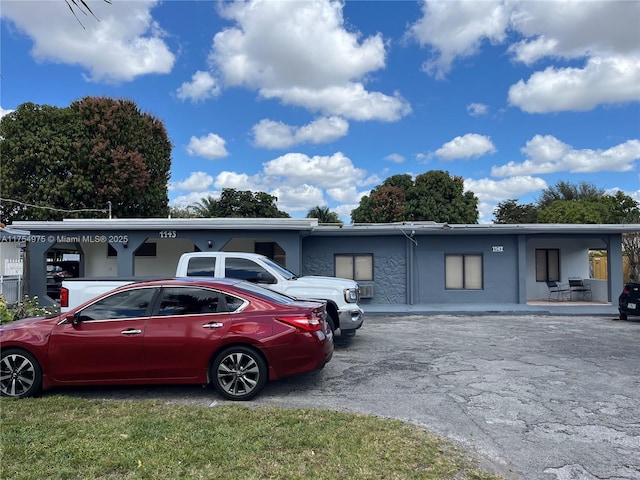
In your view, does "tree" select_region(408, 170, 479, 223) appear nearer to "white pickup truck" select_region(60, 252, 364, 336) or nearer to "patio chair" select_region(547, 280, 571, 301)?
"patio chair" select_region(547, 280, 571, 301)

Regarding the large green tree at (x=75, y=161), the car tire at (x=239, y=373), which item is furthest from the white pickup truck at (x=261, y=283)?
the large green tree at (x=75, y=161)

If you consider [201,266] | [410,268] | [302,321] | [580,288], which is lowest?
[580,288]

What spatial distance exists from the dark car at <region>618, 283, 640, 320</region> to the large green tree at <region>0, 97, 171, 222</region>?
22.9 meters

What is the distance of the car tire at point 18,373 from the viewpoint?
18.5 feet

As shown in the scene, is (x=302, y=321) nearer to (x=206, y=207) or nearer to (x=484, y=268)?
(x=484, y=268)

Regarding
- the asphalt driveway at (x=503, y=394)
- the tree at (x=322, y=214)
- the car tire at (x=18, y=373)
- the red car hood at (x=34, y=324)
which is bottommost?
the asphalt driveway at (x=503, y=394)

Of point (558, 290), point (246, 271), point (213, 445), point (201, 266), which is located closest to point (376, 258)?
point (558, 290)

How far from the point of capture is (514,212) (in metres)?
45.8

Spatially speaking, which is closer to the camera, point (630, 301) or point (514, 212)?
point (630, 301)

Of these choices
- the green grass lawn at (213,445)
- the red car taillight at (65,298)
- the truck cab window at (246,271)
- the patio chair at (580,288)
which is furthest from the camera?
the patio chair at (580,288)

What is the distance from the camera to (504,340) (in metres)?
10.1

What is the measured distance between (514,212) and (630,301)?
33980 millimetres

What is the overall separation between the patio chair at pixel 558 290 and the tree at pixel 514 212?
2706cm

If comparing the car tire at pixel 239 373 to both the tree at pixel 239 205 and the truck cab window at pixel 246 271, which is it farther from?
the tree at pixel 239 205
